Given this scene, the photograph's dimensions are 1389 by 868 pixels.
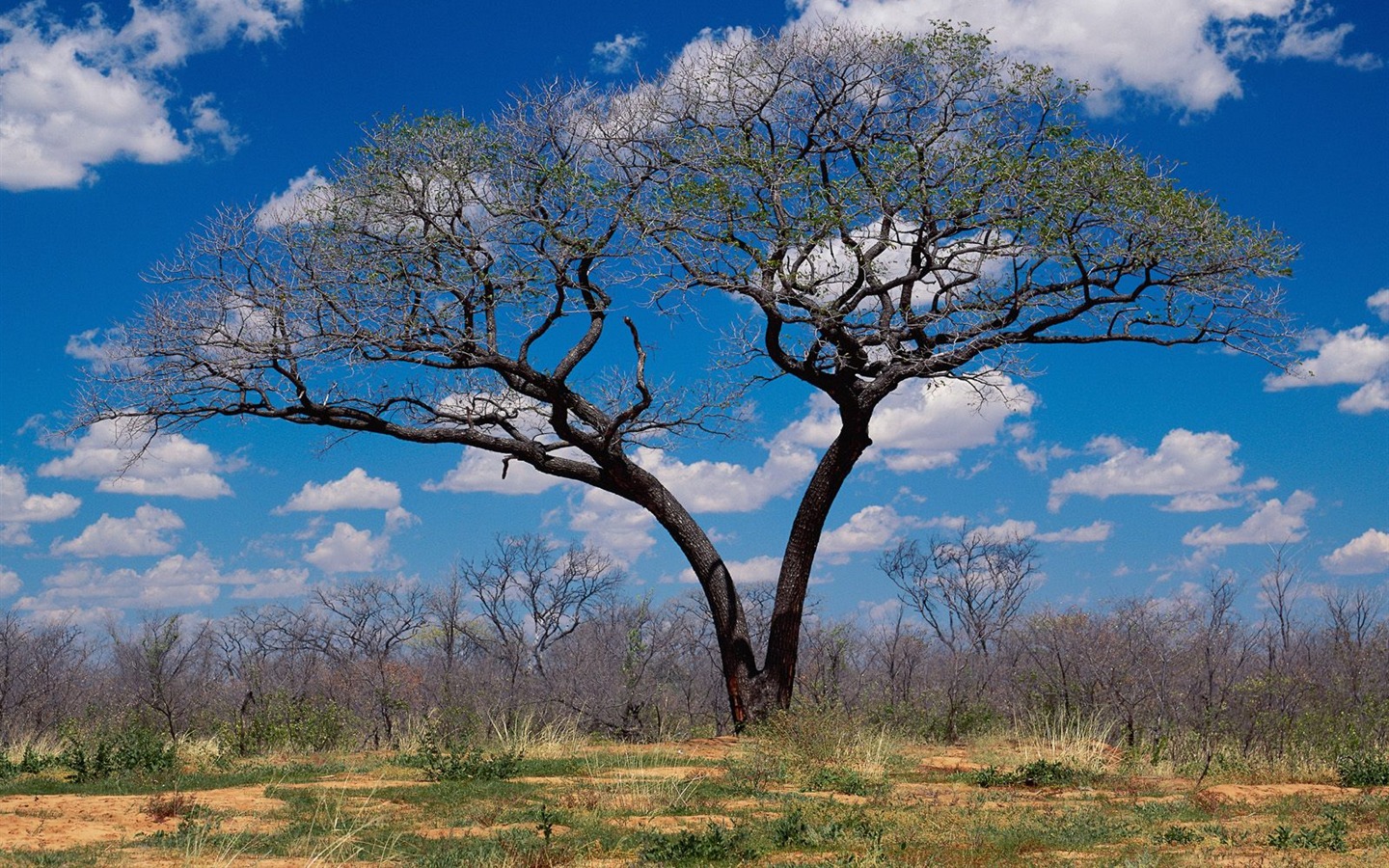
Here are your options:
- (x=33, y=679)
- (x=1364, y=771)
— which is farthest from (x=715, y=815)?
(x=33, y=679)

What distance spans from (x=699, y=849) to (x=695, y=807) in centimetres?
236

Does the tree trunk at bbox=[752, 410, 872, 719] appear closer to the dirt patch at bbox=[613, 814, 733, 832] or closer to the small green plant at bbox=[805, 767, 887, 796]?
the small green plant at bbox=[805, 767, 887, 796]

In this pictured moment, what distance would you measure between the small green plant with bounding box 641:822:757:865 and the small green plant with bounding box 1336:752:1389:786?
7.80 metres

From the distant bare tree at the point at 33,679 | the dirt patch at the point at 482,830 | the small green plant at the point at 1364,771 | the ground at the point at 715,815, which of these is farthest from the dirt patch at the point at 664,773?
the distant bare tree at the point at 33,679

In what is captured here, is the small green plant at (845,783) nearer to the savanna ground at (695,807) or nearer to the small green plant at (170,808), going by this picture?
the savanna ground at (695,807)

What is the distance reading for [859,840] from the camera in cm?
851

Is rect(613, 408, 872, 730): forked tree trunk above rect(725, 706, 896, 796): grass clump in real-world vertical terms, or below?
above

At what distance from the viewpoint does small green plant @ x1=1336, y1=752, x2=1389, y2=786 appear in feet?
40.8

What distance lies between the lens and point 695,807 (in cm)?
1033

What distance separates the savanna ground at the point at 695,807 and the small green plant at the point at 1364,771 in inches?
1.5

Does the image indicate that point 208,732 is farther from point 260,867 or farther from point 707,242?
point 260,867

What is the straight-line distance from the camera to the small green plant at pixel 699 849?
311 inches

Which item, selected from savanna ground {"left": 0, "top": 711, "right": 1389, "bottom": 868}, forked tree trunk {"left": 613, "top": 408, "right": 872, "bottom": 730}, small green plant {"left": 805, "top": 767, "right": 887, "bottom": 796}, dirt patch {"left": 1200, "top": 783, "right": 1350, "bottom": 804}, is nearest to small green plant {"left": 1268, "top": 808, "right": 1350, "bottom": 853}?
savanna ground {"left": 0, "top": 711, "right": 1389, "bottom": 868}

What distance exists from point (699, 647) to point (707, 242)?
15481 mm
